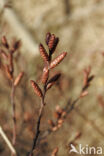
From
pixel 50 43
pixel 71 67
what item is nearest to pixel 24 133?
pixel 71 67

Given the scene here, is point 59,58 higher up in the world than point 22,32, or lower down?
higher up

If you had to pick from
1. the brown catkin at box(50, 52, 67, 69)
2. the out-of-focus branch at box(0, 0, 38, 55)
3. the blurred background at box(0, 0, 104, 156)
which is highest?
the brown catkin at box(50, 52, 67, 69)

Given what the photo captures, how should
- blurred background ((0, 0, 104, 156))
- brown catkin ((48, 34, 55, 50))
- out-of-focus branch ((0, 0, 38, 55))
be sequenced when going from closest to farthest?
brown catkin ((48, 34, 55, 50))
blurred background ((0, 0, 104, 156))
out-of-focus branch ((0, 0, 38, 55))

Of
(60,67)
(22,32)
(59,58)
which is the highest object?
(59,58)

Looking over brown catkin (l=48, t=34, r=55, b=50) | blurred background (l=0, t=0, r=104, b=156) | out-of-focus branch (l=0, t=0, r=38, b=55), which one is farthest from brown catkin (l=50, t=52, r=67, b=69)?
out-of-focus branch (l=0, t=0, r=38, b=55)

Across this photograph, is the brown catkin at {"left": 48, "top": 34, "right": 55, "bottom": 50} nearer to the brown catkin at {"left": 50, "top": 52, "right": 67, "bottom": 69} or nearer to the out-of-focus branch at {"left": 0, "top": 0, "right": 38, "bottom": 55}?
the brown catkin at {"left": 50, "top": 52, "right": 67, "bottom": 69}

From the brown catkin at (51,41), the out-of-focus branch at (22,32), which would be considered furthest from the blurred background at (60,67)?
the brown catkin at (51,41)

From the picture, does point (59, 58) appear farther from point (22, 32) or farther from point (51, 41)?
point (22, 32)

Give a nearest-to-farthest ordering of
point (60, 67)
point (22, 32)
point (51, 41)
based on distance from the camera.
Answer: point (51, 41) < point (60, 67) < point (22, 32)

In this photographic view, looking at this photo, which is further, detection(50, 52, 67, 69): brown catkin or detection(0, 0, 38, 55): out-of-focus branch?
detection(0, 0, 38, 55): out-of-focus branch

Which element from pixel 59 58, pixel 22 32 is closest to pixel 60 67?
pixel 22 32
